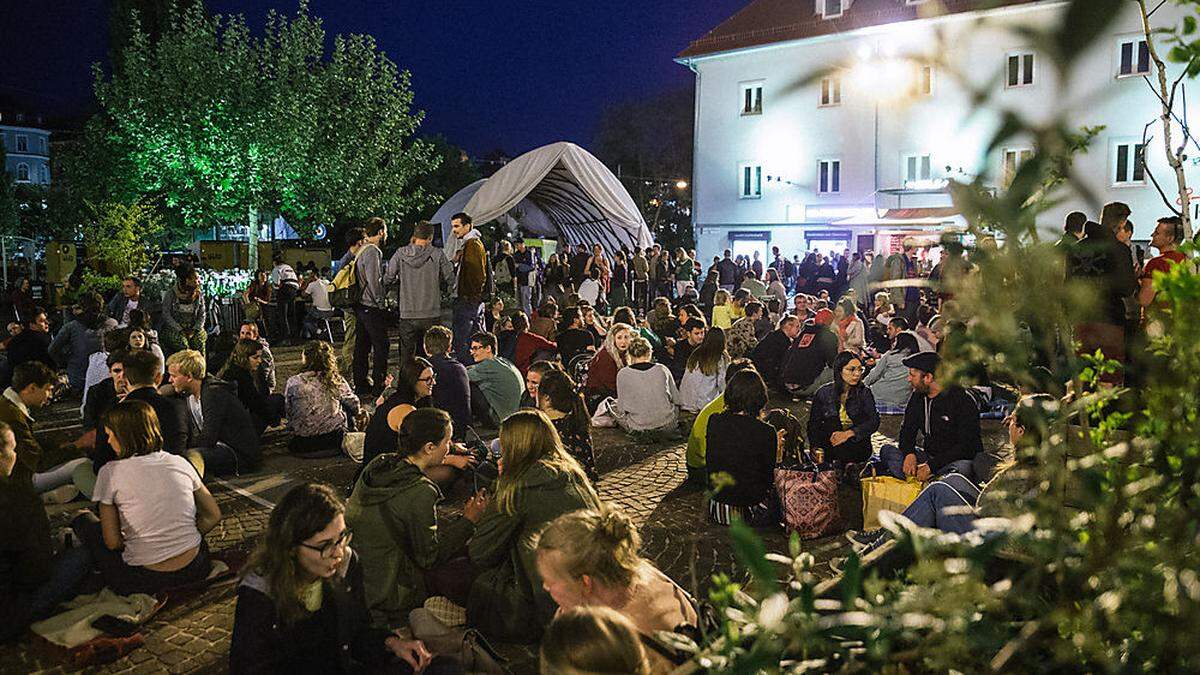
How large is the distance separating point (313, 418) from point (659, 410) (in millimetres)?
3635

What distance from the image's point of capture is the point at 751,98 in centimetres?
3459

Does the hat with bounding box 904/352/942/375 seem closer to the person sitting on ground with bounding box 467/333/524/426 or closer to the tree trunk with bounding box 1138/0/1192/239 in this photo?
the tree trunk with bounding box 1138/0/1192/239

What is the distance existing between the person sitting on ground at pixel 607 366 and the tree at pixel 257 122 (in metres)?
20.9

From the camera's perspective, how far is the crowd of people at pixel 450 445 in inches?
140

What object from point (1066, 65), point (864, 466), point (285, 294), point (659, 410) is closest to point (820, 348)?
point (659, 410)

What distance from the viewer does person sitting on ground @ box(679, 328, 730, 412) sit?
33.6 ft

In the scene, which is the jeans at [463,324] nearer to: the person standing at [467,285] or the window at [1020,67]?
the person standing at [467,285]

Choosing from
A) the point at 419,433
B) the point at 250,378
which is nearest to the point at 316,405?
the point at 250,378

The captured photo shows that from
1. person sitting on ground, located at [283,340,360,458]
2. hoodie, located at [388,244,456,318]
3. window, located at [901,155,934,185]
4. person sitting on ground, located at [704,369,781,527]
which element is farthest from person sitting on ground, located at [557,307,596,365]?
window, located at [901,155,934,185]

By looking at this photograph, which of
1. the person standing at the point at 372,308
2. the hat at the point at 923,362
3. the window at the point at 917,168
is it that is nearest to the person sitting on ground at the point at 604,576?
the hat at the point at 923,362

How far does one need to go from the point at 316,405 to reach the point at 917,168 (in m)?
26.9

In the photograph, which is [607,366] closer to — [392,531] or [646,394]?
[646,394]

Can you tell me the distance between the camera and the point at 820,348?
11758 millimetres

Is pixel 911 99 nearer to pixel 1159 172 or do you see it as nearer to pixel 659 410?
pixel 659 410
